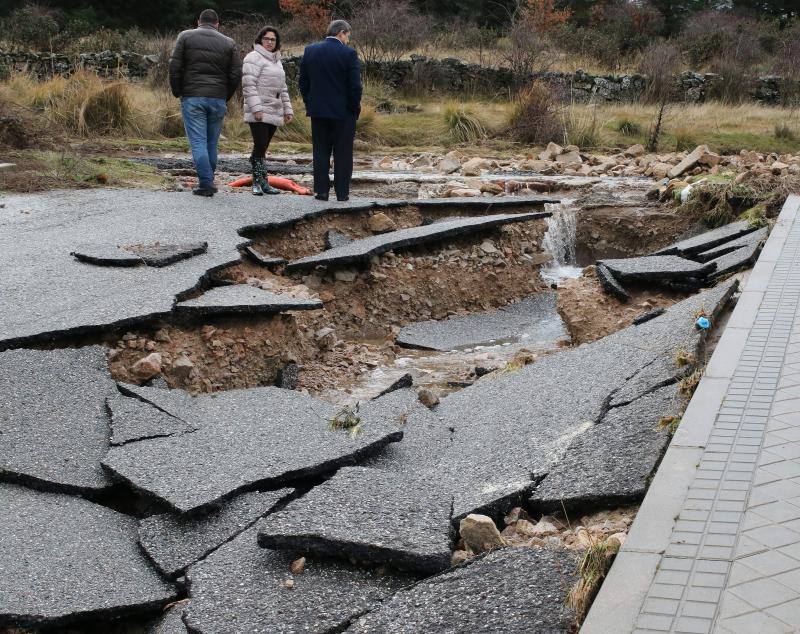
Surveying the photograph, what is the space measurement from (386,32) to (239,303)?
2155 cm

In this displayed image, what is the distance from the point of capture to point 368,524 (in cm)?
346

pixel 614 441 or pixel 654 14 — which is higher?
pixel 654 14

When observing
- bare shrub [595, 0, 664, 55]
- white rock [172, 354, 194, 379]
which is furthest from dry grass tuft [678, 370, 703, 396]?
bare shrub [595, 0, 664, 55]

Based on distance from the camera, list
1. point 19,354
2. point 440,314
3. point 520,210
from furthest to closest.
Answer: point 520,210, point 440,314, point 19,354

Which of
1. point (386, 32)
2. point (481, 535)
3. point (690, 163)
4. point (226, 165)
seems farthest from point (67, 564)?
point (386, 32)

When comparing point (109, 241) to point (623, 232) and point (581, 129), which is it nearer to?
point (623, 232)

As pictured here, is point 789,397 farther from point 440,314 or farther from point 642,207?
point 642,207

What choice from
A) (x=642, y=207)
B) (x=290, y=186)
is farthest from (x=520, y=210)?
Result: (x=290, y=186)

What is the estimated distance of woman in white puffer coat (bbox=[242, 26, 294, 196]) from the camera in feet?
33.8

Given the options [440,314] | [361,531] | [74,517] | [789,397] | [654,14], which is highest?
[654,14]

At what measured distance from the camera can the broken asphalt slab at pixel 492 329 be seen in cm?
834

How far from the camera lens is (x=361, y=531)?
11.2 feet

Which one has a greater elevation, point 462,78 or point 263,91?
point 263,91

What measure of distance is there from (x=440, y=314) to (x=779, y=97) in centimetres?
1826
